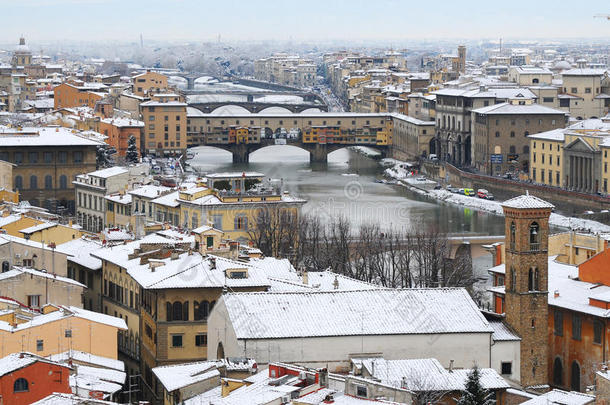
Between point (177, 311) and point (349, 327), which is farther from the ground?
point (349, 327)

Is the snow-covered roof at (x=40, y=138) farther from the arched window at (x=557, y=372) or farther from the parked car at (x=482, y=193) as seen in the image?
the arched window at (x=557, y=372)

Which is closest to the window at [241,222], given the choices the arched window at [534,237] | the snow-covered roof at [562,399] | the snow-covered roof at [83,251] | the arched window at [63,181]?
the snow-covered roof at [83,251]

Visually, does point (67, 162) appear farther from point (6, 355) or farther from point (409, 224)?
point (6, 355)

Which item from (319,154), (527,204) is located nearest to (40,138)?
(527,204)

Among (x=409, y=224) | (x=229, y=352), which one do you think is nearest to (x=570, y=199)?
(x=409, y=224)

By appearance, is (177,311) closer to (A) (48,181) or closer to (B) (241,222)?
(B) (241,222)

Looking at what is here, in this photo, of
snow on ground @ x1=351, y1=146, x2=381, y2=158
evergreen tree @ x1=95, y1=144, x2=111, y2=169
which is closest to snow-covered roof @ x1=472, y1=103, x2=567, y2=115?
snow on ground @ x1=351, y1=146, x2=381, y2=158
